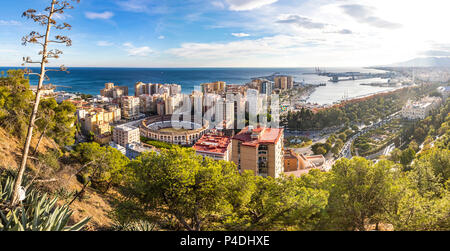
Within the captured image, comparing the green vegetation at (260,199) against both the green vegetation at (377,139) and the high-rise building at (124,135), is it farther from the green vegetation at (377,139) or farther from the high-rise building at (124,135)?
the high-rise building at (124,135)

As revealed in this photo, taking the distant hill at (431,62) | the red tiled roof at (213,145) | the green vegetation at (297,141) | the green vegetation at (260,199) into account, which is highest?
the distant hill at (431,62)

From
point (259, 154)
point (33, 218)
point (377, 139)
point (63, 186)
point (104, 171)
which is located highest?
point (33, 218)

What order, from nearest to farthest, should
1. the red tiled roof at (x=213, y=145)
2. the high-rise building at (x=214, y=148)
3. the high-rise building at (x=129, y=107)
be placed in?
the high-rise building at (x=214, y=148) → the red tiled roof at (x=213, y=145) → the high-rise building at (x=129, y=107)

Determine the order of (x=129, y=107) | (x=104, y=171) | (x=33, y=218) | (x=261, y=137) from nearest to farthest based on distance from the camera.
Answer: (x=33, y=218), (x=104, y=171), (x=261, y=137), (x=129, y=107)

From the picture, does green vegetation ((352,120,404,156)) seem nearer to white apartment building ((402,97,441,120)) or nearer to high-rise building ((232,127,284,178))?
white apartment building ((402,97,441,120))

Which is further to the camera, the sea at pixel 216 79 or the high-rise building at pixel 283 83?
the high-rise building at pixel 283 83

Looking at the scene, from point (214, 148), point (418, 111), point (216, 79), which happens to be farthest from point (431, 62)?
point (214, 148)

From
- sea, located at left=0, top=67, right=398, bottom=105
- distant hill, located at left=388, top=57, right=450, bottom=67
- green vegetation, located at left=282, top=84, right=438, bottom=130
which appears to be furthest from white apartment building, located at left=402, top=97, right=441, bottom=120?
distant hill, located at left=388, top=57, right=450, bottom=67

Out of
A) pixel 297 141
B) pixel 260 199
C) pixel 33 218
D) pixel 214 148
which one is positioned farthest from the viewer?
pixel 297 141

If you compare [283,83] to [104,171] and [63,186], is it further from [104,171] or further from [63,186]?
[63,186]

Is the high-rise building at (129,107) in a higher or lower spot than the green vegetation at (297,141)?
higher

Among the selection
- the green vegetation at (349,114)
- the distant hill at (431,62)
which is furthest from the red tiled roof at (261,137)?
the distant hill at (431,62)

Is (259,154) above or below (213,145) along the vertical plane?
Answer: above
